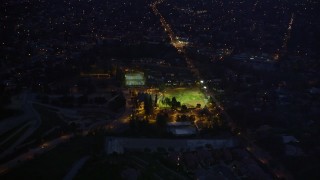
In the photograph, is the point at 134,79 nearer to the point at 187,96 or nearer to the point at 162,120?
the point at 187,96

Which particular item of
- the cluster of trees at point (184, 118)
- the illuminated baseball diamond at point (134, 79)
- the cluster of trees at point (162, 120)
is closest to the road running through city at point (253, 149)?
the cluster of trees at point (184, 118)

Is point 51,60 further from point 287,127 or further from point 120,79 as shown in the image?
point 287,127

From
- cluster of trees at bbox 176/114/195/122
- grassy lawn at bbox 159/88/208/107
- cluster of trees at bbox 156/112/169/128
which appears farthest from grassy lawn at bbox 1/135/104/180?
grassy lawn at bbox 159/88/208/107

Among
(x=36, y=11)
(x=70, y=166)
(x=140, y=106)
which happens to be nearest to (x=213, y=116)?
(x=140, y=106)

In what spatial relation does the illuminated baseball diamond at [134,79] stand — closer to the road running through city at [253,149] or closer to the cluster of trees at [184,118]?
the road running through city at [253,149]

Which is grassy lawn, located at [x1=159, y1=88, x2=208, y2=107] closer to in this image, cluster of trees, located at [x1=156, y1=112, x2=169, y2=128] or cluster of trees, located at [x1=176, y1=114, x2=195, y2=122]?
cluster of trees, located at [x1=176, y1=114, x2=195, y2=122]

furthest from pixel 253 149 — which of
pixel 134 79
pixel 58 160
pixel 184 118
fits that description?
pixel 134 79
